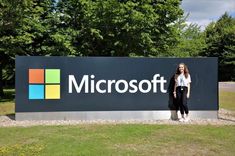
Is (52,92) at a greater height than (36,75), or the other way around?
(36,75)

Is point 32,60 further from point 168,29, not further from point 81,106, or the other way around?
point 168,29

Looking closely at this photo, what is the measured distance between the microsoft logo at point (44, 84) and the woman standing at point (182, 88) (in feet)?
12.7

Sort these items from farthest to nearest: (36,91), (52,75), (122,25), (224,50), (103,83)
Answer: (224,50) < (122,25) < (103,83) < (52,75) < (36,91)

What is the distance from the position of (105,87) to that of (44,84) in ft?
6.51

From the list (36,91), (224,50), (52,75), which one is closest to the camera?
(36,91)

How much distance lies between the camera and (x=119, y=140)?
1063 cm

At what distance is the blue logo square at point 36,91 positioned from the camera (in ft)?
46.0

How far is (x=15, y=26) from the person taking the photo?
2134 centimetres

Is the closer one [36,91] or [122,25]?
[36,91]

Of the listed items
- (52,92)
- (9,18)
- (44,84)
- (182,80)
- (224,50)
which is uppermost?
(224,50)

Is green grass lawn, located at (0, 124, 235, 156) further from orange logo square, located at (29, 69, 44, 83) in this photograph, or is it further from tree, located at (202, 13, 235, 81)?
tree, located at (202, 13, 235, 81)

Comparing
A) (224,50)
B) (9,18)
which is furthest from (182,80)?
(224,50)

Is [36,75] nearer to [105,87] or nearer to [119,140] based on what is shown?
[105,87]

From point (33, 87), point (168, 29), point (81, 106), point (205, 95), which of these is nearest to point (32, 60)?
point (33, 87)
